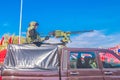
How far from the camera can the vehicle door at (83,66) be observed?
845 cm

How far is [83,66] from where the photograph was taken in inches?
339

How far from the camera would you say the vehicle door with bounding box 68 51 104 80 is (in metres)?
8.45

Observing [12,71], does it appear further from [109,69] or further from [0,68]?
[109,69]

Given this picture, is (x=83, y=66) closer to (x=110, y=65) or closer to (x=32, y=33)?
(x=110, y=65)

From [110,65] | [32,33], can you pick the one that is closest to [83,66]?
[110,65]

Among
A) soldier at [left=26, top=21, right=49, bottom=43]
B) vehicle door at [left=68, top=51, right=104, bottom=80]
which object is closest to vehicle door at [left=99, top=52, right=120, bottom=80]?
vehicle door at [left=68, top=51, right=104, bottom=80]

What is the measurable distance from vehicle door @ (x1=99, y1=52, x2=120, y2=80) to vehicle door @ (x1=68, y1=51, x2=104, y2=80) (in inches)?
6.8

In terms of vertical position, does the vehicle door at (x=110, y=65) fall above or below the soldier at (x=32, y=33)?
below

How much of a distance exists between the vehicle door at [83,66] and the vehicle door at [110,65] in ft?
0.57

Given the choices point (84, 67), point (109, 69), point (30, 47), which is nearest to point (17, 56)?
point (30, 47)

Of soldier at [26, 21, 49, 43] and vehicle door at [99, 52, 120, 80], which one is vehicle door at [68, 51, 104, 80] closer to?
vehicle door at [99, 52, 120, 80]

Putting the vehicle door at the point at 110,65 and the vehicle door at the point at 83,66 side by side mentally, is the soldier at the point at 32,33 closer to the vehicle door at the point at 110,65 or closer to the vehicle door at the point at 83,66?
the vehicle door at the point at 83,66

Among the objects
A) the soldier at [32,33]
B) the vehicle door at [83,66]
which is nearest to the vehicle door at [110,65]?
the vehicle door at [83,66]

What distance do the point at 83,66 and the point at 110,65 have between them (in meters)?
0.78
